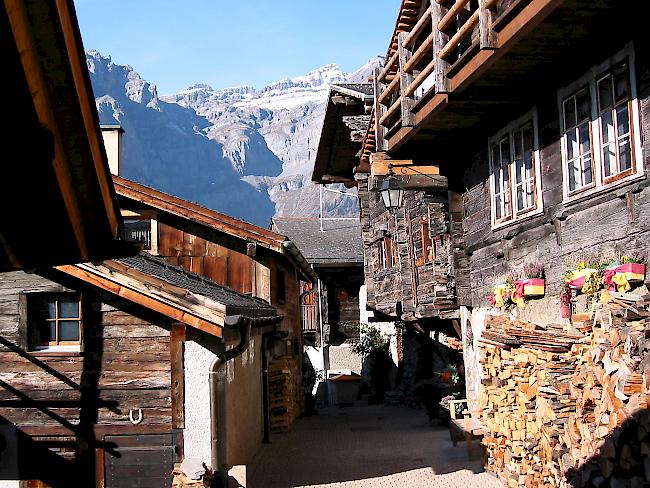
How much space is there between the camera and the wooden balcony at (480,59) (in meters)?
8.23

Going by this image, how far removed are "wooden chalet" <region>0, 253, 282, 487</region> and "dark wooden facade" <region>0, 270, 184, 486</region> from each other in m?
0.01

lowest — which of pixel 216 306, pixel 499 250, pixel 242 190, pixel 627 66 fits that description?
pixel 216 306

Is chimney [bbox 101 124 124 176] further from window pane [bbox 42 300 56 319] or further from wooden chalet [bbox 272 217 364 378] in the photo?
wooden chalet [bbox 272 217 364 378]

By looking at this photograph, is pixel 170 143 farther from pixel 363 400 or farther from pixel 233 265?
pixel 233 265

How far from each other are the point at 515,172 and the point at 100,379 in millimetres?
6521

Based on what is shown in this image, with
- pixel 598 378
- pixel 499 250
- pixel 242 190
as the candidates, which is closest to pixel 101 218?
pixel 598 378

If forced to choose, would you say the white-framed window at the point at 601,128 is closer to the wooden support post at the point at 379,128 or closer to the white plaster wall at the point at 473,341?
the white plaster wall at the point at 473,341

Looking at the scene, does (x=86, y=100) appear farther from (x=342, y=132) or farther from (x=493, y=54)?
(x=342, y=132)

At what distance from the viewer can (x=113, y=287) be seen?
424 inches

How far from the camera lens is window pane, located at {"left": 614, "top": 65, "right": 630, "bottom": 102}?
27.4 ft

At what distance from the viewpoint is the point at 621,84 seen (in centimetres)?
847

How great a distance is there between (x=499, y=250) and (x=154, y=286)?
5.20 metres

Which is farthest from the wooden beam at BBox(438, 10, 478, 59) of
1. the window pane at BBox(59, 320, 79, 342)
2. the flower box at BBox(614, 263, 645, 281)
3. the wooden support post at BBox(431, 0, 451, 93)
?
the window pane at BBox(59, 320, 79, 342)

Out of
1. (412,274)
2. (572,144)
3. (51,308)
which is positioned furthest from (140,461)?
(412,274)
